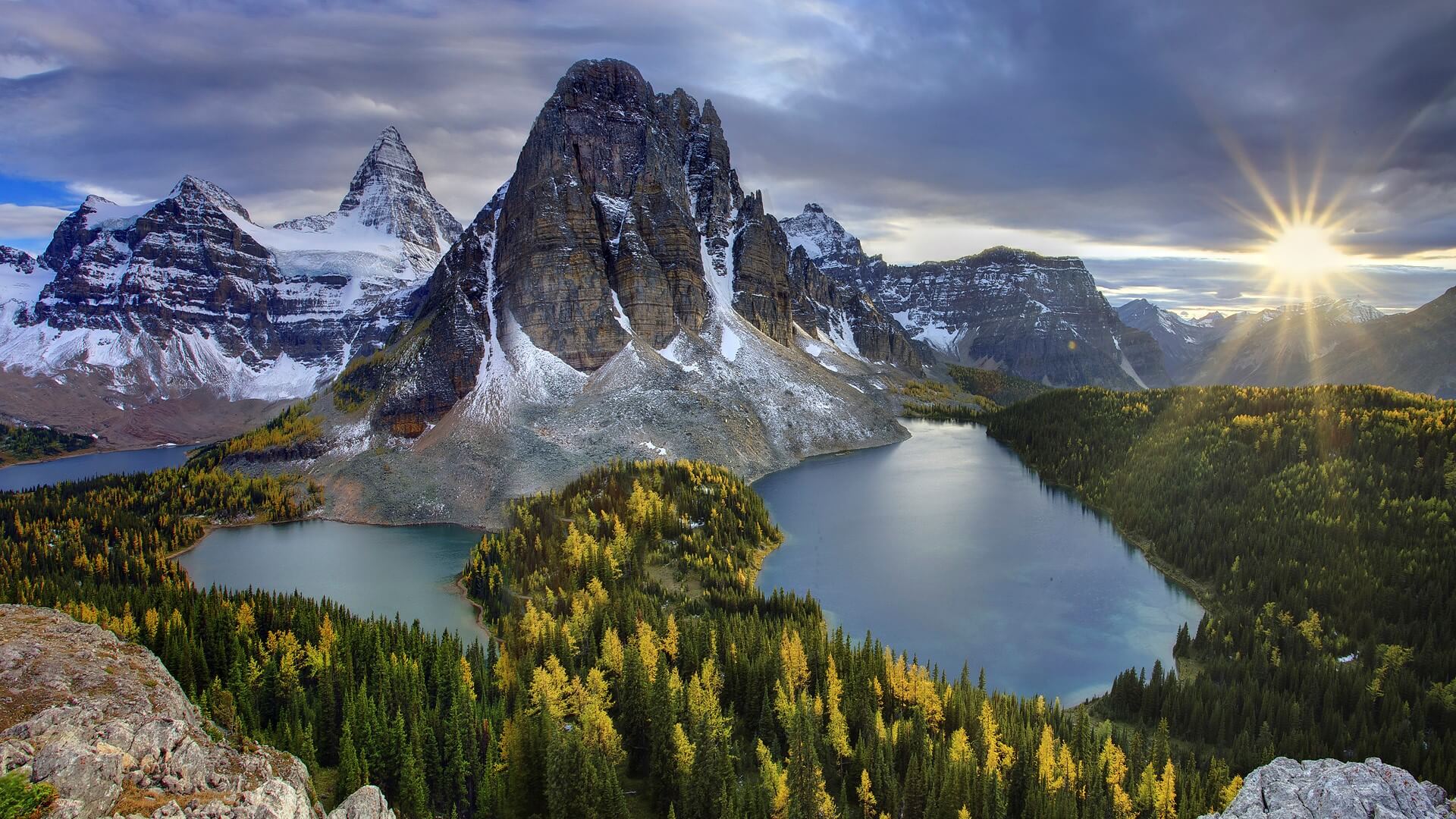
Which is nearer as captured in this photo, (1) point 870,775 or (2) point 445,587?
(1) point 870,775

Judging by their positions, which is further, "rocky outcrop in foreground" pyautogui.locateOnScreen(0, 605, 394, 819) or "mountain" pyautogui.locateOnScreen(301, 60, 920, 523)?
"mountain" pyautogui.locateOnScreen(301, 60, 920, 523)

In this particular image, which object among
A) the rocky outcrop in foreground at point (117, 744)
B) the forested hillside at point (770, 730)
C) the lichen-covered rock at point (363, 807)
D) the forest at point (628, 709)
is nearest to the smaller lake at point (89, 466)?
the forest at point (628, 709)

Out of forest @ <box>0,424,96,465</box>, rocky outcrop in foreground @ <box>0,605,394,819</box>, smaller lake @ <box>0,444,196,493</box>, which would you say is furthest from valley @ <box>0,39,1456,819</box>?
forest @ <box>0,424,96,465</box>

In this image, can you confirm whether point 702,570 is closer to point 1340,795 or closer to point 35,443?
point 1340,795

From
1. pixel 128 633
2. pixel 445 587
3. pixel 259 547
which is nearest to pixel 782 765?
pixel 128 633

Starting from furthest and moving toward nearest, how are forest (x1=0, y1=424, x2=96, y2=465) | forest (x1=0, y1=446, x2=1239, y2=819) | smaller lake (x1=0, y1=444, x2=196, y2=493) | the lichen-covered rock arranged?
forest (x1=0, y1=424, x2=96, y2=465) → smaller lake (x1=0, y1=444, x2=196, y2=493) → forest (x1=0, y1=446, x2=1239, y2=819) → the lichen-covered rock

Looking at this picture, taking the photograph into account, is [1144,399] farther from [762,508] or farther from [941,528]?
[762,508]

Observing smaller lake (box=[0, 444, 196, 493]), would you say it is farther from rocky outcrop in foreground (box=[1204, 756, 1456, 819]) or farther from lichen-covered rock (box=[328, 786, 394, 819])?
rocky outcrop in foreground (box=[1204, 756, 1456, 819])
